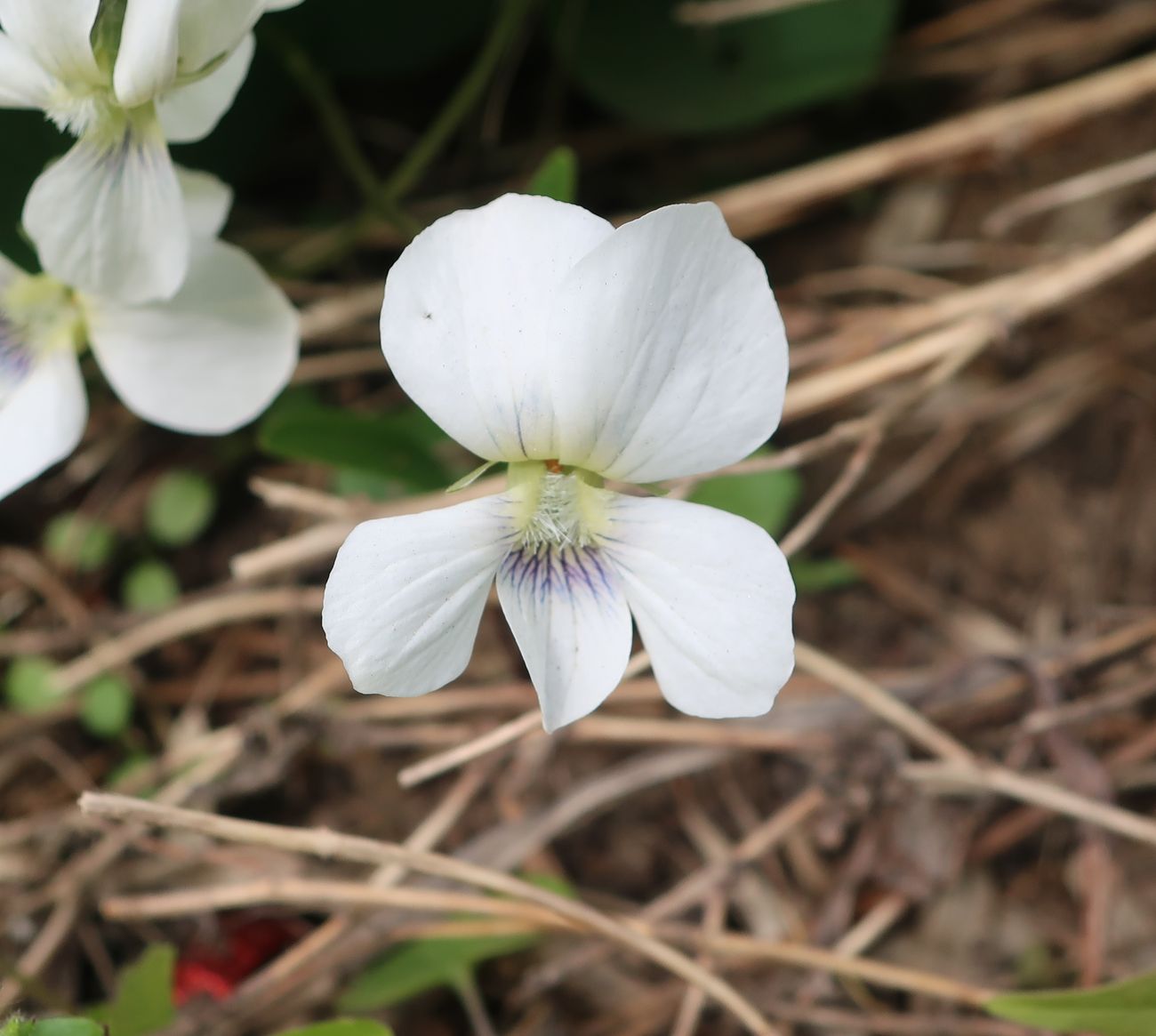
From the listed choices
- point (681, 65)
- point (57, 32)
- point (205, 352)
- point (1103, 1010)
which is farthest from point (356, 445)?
point (1103, 1010)

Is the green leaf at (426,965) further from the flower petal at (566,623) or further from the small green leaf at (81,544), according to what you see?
the small green leaf at (81,544)

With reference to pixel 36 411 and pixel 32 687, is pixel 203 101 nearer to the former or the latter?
pixel 36 411

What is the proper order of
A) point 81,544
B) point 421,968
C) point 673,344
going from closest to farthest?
point 673,344 < point 421,968 < point 81,544

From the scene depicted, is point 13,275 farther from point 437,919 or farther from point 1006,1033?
point 1006,1033

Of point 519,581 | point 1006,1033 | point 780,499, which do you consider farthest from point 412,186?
point 1006,1033

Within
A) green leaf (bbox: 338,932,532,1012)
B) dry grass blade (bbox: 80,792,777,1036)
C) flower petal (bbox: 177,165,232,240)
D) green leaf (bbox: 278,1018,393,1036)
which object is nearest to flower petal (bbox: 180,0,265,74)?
flower petal (bbox: 177,165,232,240)

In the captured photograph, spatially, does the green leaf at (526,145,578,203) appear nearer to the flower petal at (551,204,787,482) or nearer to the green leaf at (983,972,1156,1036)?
the flower petal at (551,204,787,482)

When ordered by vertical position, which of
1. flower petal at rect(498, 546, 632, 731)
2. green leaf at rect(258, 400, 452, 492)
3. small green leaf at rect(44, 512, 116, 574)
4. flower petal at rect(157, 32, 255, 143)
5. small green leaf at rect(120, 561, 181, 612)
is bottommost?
small green leaf at rect(120, 561, 181, 612)
